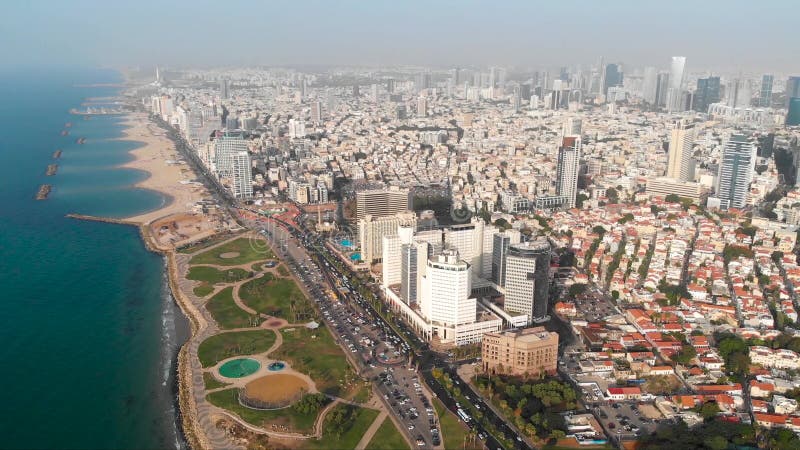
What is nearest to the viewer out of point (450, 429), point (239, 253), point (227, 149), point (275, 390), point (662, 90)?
point (450, 429)

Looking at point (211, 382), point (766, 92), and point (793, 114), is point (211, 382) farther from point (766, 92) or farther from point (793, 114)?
point (766, 92)

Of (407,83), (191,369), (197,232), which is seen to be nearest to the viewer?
(191,369)

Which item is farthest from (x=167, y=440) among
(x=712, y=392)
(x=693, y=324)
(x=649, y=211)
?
(x=649, y=211)

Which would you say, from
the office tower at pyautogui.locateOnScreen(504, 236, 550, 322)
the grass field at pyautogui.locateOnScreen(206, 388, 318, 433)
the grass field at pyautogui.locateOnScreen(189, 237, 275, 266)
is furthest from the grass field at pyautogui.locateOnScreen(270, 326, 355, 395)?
the grass field at pyautogui.locateOnScreen(189, 237, 275, 266)

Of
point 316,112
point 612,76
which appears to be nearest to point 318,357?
point 316,112

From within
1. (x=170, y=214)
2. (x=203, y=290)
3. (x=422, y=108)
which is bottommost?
(x=203, y=290)

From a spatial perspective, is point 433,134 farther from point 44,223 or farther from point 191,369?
point 191,369
